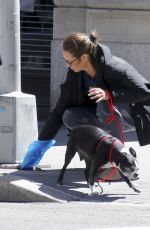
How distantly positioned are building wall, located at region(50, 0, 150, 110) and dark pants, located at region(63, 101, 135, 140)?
10.3ft

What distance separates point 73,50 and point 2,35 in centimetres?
109

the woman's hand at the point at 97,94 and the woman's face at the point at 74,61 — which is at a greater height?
the woman's face at the point at 74,61

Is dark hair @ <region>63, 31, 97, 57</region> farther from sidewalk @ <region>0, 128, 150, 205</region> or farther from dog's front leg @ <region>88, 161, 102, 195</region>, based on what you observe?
sidewalk @ <region>0, 128, 150, 205</region>

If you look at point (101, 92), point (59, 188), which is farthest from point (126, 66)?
point (59, 188)

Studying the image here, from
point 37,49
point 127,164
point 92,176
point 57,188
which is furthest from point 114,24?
point 127,164

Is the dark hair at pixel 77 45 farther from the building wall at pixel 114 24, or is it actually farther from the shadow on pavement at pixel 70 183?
the building wall at pixel 114 24

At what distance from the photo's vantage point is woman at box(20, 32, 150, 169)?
787 centimetres

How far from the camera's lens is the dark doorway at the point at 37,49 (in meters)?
11.9

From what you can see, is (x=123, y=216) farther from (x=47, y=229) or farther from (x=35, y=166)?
(x=35, y=166)

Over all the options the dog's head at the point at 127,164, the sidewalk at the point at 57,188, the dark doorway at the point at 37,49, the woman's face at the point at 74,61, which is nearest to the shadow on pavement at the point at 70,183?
the sidewalk at the point at 57,188

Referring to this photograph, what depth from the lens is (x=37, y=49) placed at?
1204cm

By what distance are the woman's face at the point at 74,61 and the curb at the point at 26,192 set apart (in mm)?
1070

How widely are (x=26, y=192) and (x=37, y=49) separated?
179 inches

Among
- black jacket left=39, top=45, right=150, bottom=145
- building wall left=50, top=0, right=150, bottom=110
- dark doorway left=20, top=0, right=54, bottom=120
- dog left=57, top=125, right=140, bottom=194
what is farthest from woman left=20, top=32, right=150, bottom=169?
dark doorway left=20, top=0, right=54, bottom=120
